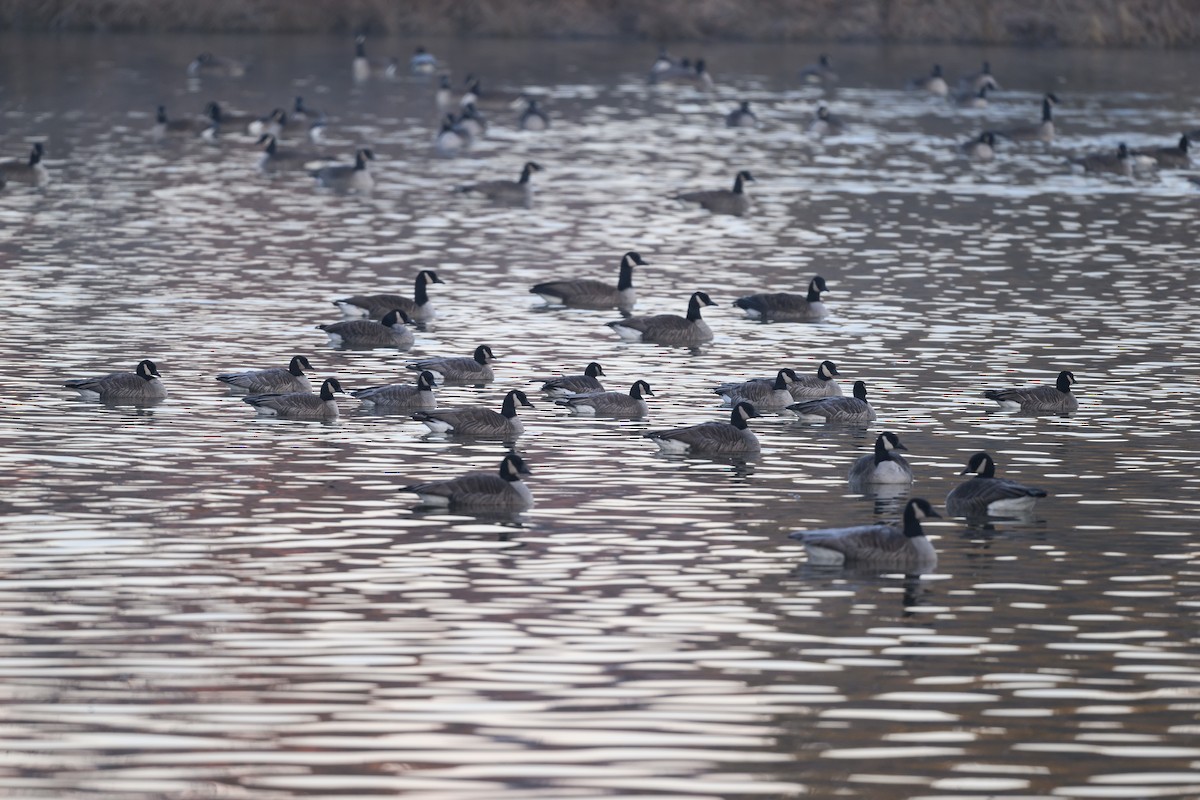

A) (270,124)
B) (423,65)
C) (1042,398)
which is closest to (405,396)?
(1042,398)

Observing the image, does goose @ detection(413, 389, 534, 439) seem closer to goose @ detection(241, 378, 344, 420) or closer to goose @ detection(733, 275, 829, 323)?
goose @ detection(241, 378, 344, 420)

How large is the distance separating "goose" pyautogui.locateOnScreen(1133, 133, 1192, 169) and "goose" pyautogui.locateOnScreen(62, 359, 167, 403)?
107 feet

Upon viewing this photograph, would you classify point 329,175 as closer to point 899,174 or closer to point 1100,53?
point 899,174

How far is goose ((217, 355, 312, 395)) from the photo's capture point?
24.8 meters

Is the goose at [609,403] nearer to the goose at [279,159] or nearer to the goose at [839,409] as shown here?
the goose at [839,409]

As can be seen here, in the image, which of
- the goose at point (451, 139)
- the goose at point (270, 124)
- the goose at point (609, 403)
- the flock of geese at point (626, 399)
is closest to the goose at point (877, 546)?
the flock of geese at point (626, 399)

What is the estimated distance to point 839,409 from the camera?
24219mm

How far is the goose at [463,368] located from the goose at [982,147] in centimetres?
2955

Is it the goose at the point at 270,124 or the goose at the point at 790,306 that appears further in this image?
the goose at the point at 270,124

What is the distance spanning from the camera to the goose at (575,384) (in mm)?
25078

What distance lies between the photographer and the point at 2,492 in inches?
784

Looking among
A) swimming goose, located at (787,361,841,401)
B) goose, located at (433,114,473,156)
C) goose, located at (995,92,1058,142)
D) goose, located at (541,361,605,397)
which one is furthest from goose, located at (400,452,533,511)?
goose, located at (995,92,1058,142)

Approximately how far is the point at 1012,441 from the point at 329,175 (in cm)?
2609

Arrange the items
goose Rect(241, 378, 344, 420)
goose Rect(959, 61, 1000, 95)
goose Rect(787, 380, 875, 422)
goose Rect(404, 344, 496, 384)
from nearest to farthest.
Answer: goose Rect(241, 378, 344, 420), goose Rect(787, 380, 875, 422), goose Rect(404, 344, 496, 384), goose Rect(959, 61, 1000, 95)
